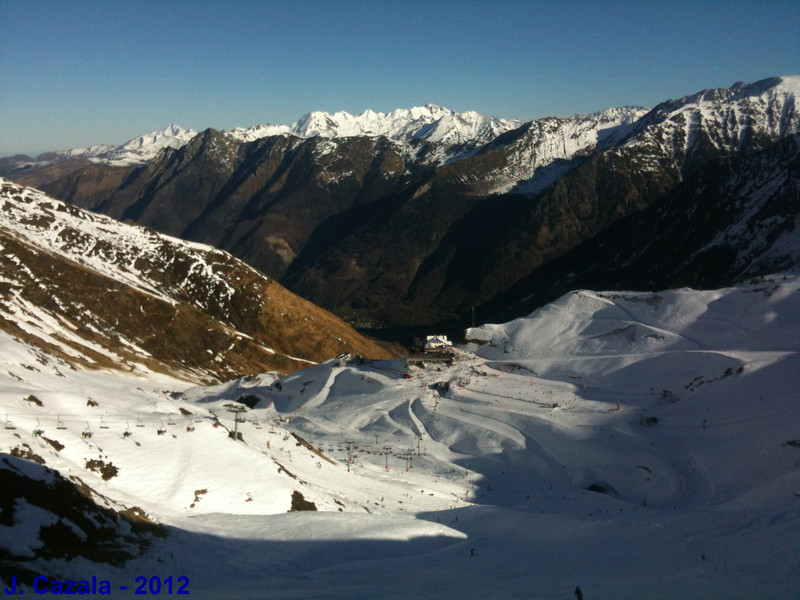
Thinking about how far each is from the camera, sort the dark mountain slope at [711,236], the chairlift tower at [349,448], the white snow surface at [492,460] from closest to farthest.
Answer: the white snow surface at [492,460]
the chairlift tower at [349,448]
the dark mountain slope at [711,236]

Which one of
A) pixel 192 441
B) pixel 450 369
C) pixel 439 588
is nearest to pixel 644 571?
pixel 439 588

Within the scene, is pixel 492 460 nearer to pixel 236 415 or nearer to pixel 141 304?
pixel 236 415

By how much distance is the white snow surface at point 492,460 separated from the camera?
24.3 m

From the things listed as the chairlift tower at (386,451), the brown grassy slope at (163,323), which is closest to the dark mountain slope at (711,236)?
the brown grassy slope at (163,323)

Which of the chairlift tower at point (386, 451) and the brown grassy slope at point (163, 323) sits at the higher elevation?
the brown grassy slope at point (163, 323)

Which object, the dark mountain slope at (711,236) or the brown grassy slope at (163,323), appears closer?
the brown grassy slope at (163,323)

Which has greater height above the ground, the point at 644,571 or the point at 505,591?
the point at 644,571

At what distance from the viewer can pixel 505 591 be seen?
2159cm

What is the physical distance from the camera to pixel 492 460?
56.8m

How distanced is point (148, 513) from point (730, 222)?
487 ft

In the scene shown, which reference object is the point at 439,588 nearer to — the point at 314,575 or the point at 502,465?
the point at 314,575

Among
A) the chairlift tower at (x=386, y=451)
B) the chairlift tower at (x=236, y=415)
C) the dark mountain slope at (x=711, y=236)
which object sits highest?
the dark mountain slope at (x=711, y=236)

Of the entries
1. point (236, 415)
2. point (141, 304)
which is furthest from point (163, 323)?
point (236, 415)

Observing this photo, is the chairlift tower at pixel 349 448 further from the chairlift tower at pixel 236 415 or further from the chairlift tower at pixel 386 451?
the chairlift tower at pixel 236 415
